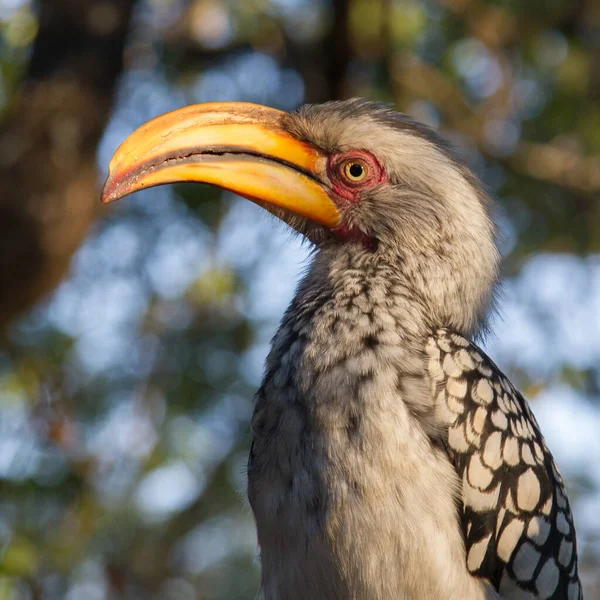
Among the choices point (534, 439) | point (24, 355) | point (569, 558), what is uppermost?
point (24, 355)

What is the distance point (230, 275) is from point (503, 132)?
2.77m

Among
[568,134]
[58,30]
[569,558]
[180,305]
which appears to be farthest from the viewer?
[180,305]

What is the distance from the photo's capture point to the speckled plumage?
7.80 ft

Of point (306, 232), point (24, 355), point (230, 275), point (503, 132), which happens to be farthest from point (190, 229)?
point (306, 232)

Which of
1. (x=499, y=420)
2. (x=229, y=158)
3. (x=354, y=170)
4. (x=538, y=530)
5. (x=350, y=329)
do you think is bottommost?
(x=538, y=530)

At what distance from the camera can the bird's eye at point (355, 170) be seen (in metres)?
2.91

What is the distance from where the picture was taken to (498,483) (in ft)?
8.34

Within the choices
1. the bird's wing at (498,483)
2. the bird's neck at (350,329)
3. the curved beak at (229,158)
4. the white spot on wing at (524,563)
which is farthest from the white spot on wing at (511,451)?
the curved beak at (229,158)

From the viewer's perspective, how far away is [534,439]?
109 inches

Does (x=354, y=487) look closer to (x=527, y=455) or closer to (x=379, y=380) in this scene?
(x=379, y=380)

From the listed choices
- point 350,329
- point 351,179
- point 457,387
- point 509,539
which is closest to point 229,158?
point 351,179

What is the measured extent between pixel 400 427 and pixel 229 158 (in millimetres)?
1028

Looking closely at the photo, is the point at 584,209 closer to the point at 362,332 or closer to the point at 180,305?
the point at 180,305

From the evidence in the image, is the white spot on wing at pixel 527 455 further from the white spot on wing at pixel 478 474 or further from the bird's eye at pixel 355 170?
the bird's eye at pixel 355 170
